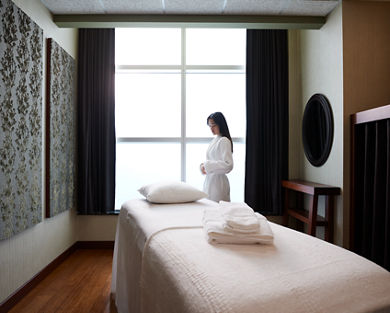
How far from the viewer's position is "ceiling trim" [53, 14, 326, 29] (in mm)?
2814

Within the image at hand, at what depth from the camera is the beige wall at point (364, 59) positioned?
2.58 metres

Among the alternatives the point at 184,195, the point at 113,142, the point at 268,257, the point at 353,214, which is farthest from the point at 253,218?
the point at 113,142

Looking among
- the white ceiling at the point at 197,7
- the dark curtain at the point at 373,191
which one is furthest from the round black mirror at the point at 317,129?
the white ceiling at the point at 197,7

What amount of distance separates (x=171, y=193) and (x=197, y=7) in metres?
1.76

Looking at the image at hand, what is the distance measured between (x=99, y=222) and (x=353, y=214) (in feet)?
8.71

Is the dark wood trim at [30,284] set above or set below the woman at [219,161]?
below

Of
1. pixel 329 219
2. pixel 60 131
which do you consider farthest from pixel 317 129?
pixel 60 131

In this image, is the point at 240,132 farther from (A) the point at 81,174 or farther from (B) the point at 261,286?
(B) the point at 261,286

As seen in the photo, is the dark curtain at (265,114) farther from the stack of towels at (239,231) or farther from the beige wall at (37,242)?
the stack of towels at (239,231)

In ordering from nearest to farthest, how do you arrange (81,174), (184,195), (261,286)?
(261,286) < (184,195) < (81,174)

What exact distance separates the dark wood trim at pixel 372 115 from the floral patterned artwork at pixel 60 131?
257 cm

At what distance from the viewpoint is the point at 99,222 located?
352 cm

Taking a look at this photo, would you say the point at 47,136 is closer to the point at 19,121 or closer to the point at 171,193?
the point at 19,121

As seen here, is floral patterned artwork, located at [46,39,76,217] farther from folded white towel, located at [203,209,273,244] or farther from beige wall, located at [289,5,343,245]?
beige wall, located at [289,5,343,245]
